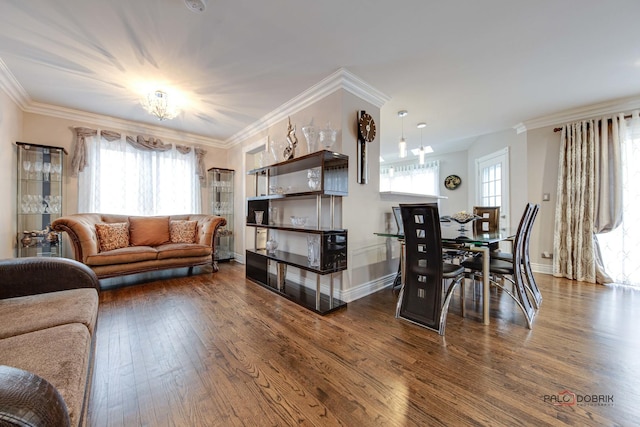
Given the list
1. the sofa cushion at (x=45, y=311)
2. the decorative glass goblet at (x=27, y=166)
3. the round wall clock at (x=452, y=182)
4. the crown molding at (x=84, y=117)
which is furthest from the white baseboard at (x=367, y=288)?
the decorative glass goblet at (x=27, y=166)

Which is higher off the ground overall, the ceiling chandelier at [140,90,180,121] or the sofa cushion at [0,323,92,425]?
the ceiling chandelier at [140,90,180,121]

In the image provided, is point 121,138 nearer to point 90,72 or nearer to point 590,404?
point 90,72

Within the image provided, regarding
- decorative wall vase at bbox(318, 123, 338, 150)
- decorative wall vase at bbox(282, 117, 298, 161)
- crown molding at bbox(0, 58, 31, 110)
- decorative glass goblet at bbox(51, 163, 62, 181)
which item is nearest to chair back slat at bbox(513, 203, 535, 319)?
decorative wall vase at bbox(318, 123, 338, 150)

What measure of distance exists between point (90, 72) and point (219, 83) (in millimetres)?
1339

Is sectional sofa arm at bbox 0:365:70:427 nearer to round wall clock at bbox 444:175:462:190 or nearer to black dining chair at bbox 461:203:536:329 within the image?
black dining chair at bbox 461:203:536:329

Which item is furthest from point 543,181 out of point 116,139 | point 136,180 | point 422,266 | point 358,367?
point 116,139

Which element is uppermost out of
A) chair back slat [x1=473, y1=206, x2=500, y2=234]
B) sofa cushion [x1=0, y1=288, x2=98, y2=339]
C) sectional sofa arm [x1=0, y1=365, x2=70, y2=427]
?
chair back slat [x1=473, y1=206, x2=500, y2=234]

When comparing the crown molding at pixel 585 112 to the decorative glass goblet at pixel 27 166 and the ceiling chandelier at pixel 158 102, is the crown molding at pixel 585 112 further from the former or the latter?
the decorative glass goblet at pixel 27 166

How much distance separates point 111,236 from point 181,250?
2.97 feet

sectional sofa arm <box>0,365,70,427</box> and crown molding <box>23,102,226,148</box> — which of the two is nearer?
sectional sofa arm <box>0,365,70,427</box>

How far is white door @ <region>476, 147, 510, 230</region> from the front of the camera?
4.44m

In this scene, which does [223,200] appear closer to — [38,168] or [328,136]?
[38,168]

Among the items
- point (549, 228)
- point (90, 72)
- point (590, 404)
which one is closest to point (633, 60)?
point (549, 228)

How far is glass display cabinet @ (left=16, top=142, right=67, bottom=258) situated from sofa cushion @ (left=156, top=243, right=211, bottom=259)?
4.50 ft
